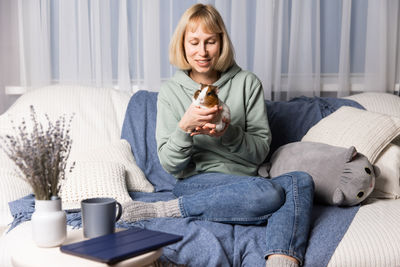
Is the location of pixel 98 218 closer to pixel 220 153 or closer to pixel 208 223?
pixel 208 223

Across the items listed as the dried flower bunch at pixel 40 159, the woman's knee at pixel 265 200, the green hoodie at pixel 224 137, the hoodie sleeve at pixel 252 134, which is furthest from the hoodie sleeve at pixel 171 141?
the dried flower bunch at pixel 40 159

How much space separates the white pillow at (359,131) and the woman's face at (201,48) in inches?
22.7

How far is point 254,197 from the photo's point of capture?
149 centimetres

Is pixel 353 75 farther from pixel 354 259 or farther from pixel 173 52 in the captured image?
pixel 354 259

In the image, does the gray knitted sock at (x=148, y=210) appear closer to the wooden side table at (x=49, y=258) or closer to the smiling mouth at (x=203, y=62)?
the wooden side table at (x=49, y=258)

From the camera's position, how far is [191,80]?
189 centimetres

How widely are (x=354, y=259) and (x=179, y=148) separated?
2.20ft

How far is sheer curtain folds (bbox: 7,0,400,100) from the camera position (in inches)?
100

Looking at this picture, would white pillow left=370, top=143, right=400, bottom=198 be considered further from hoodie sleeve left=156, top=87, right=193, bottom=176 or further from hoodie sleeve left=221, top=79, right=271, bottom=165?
hoodie sleeve left=156, top=87, right=193, bottom=176

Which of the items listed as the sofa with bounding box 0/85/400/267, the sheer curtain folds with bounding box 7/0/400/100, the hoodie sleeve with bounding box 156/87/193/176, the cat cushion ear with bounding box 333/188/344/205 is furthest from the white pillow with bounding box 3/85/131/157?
the cat cushion ear with bounding box 333/188/344/205

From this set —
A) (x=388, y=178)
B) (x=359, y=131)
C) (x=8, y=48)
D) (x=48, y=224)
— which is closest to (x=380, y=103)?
(x=359, y=131)

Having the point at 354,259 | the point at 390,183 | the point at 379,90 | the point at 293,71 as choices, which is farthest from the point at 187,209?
the point at 379,90

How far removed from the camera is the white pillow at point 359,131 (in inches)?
75.5

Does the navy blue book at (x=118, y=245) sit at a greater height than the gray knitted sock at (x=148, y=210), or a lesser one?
greater
